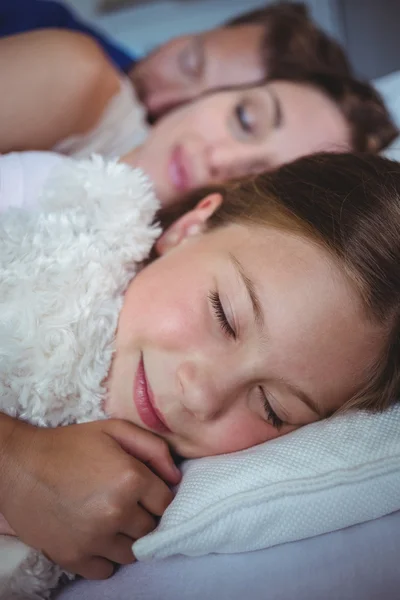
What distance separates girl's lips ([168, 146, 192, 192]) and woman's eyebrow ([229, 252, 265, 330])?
0.52 m

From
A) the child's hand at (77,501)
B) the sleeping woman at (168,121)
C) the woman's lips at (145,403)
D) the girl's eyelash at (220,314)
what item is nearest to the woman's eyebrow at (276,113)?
the sleeping woman at (168,121)

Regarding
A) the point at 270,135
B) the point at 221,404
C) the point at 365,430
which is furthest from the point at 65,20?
the point at 365,430

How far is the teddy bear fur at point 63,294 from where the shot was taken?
74 cm

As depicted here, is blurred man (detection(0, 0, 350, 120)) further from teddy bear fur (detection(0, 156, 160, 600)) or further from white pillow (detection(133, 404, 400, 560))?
white pillow (detection(133, 404, 400, 560))

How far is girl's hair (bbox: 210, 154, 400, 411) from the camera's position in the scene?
0.77 meters

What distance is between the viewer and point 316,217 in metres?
0.81

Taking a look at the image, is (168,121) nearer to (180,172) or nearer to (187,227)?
(180,172)

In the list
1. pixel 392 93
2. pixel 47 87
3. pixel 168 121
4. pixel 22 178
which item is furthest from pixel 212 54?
pixel 22 178

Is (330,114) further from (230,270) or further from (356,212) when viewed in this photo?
(230,270)

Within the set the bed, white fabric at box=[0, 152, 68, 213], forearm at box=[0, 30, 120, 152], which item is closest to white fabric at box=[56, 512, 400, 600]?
the bed

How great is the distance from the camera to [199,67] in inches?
63.9

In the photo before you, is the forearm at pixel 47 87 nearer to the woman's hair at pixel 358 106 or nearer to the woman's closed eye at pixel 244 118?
the woman's closed eye at pixel 244 118

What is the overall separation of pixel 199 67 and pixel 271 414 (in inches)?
47.1

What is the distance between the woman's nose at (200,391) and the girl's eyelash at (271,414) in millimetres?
60
